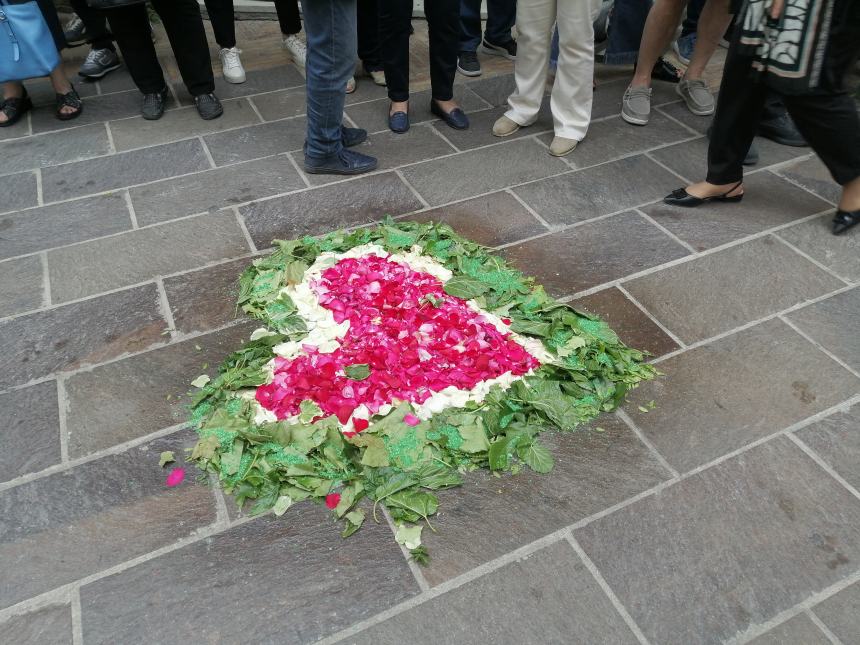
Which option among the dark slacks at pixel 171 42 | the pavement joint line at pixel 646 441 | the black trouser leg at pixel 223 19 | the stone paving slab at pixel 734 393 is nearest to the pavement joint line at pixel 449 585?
the pavement joint line at pixel 646 441

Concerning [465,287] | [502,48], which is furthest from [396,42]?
[465,287]

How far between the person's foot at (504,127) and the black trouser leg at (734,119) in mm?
1164

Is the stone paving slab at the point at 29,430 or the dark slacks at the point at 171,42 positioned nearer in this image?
the stone paving slab at the point at 29,430

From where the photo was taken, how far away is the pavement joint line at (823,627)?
5.07 ft

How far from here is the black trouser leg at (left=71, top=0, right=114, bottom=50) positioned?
14.2ft

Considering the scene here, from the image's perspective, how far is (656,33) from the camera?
3682mm

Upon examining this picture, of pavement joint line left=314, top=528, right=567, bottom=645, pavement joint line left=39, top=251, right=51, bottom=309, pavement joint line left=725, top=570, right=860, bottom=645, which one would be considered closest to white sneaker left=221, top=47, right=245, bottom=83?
pavement joint line left=39, top=251, right=51, bottom=309

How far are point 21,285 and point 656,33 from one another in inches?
141

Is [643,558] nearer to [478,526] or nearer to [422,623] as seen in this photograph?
[478,526]

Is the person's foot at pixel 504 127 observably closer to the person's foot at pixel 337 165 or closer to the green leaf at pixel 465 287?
the person's foot at pixel 337 165

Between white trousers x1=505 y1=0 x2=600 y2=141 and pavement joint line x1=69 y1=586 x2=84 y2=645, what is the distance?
308 centimetres

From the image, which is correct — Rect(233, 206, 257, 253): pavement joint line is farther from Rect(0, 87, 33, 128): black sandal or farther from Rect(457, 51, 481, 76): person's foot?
Rect(457, 51, 481, 76): person's foot

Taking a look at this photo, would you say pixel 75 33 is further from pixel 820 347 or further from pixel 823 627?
pixel 823 627

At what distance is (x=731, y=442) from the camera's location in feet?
6.56
